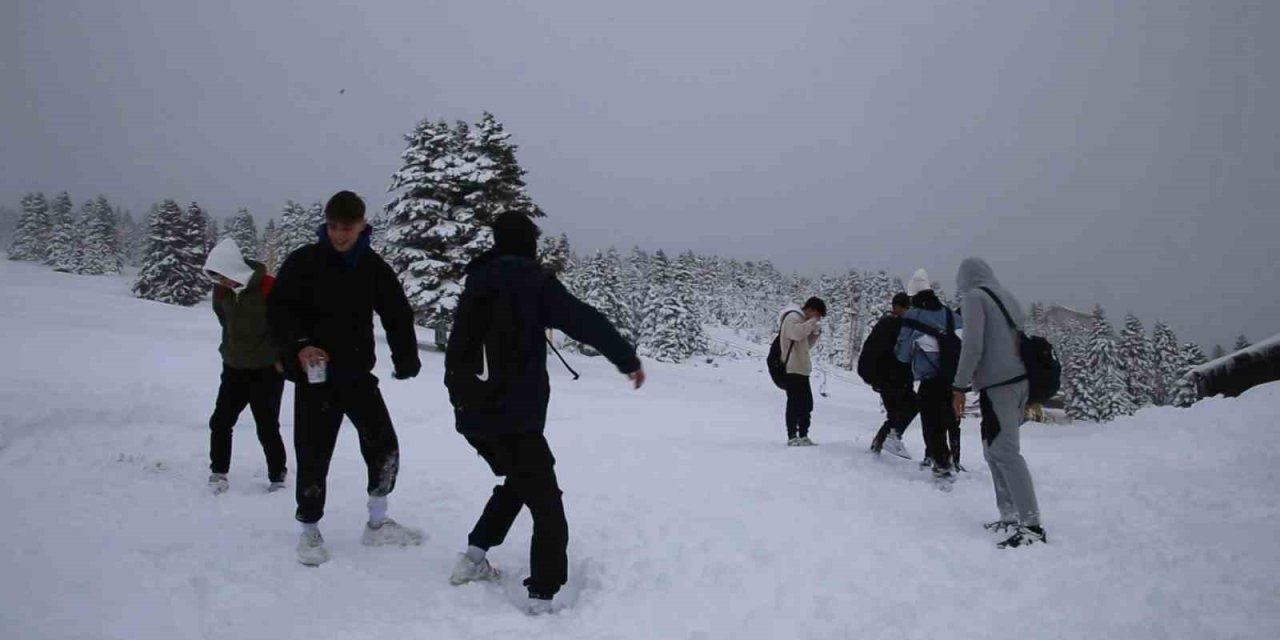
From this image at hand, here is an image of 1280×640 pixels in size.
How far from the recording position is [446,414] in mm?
11234

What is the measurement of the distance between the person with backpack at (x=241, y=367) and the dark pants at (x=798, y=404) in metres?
6.06

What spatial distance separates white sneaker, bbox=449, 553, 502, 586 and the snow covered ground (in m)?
0.08

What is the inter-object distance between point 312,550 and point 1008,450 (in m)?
4.94

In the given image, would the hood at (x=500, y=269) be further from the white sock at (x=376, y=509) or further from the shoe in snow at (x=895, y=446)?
the shoe in snow at (x=895, y=446)

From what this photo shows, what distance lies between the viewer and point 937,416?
6.34 m

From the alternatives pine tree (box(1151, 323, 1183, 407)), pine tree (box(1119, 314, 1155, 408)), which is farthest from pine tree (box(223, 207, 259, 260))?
pine tree (box(1151, 323, 1183, 407))

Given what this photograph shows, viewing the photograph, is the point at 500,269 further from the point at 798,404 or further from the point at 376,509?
the point at 798,404

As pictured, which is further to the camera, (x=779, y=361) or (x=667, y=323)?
(x=667, y=323)

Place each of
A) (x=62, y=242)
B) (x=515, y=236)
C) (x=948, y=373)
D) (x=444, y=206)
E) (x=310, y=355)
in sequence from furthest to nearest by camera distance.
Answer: (x=62, y=242)
(x=444, y=206)
(x=948, y=373)
(x=310, y=355)
(x=515, y=236)

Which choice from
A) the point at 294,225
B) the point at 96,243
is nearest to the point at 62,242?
the point at 96,243

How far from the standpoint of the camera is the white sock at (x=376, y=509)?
13.8ft

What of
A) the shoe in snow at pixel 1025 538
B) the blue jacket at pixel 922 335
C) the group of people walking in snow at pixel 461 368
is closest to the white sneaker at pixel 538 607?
the group of people walking in snow at pixel 461 368

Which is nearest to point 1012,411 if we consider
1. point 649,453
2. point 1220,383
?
point 649,453

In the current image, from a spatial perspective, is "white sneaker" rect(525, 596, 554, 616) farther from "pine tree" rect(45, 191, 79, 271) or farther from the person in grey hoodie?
"pine tree" rect(45, 191, 79, 271)
